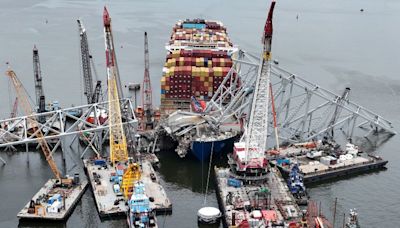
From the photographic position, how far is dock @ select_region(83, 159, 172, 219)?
53812 millimetres

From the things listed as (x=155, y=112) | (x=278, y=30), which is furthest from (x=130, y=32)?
(x=155, y=112)

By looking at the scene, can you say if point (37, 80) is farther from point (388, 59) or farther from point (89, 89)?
point (388, 59)

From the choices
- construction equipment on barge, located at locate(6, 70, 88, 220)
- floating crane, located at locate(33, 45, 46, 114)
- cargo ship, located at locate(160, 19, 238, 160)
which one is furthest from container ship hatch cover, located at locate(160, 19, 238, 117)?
construction equipment on barge, located at locate(6, 70, 88, 220)

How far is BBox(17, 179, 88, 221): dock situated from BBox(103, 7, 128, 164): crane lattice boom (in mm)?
5690

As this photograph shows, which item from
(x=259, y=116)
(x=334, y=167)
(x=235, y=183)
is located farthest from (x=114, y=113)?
(x=334, y=167)

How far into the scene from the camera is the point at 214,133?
71.3 metres

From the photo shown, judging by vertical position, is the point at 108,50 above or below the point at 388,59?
above

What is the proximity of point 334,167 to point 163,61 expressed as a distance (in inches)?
2703

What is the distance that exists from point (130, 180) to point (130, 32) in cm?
11033

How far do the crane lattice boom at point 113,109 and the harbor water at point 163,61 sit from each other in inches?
216

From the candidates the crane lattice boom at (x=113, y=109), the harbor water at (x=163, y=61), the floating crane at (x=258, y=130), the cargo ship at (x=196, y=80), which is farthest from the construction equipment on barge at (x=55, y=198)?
the floating crane at (x=258, y=130)

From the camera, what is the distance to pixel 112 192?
57.2 meters

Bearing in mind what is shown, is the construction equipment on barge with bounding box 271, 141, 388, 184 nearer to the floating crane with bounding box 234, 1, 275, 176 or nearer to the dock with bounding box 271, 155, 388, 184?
the dock with bounding box 271, 155, 388, 184

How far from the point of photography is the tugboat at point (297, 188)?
58.1 meters
